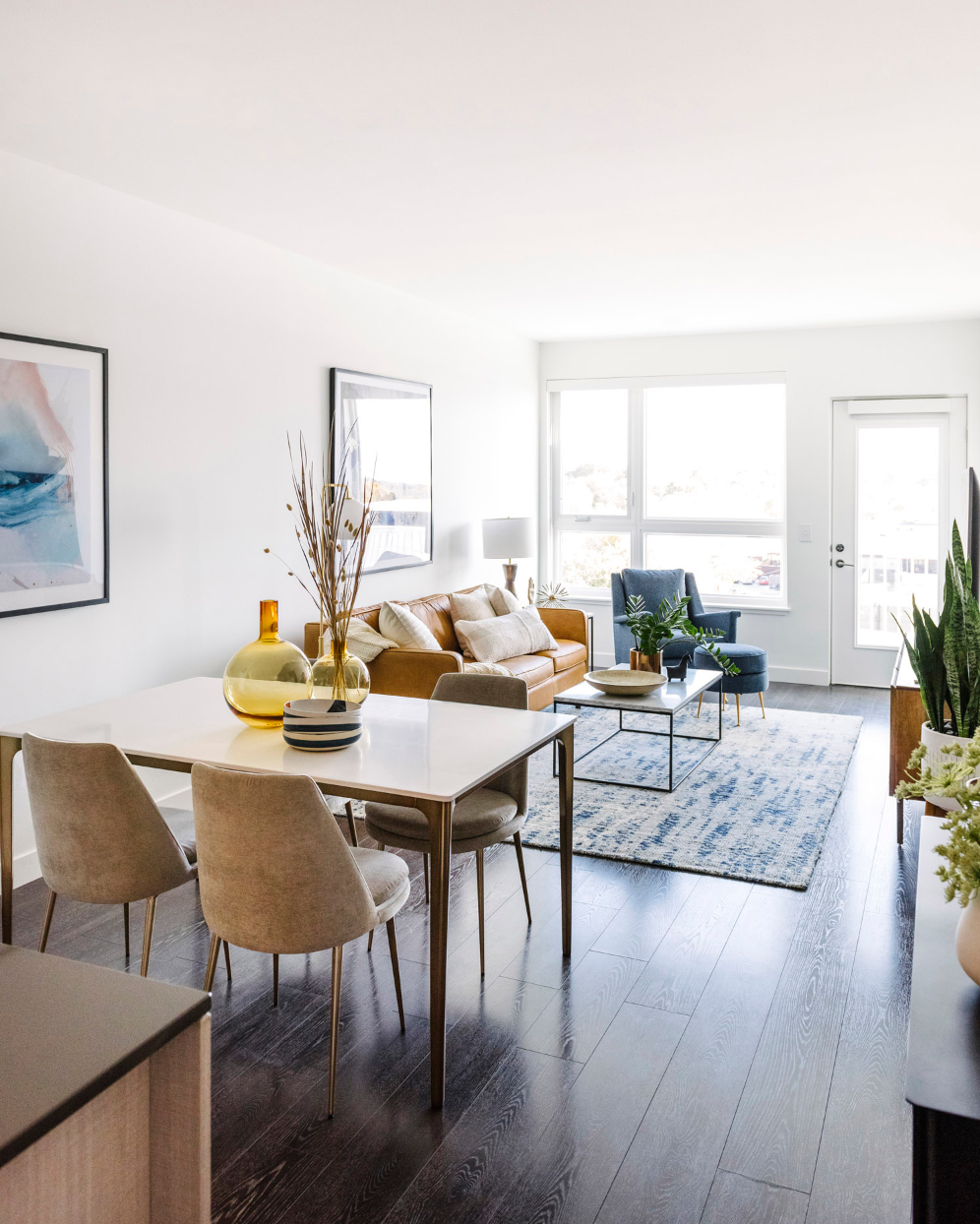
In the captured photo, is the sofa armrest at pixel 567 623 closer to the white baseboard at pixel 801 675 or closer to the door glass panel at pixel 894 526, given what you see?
the white baseboard at pixel 801 675

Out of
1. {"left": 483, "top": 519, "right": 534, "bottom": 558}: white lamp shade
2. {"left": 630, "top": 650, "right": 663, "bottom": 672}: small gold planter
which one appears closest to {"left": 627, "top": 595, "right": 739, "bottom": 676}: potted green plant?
{"left": 630, "top": 650, "right": 663, "bottom": 672}: small gold planter

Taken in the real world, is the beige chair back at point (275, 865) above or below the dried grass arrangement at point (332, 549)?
below

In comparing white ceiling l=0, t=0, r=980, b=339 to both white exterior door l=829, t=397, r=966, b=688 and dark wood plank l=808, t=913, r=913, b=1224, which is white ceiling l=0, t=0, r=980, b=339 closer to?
white exterior door l=829, t=397, r=966, b=688

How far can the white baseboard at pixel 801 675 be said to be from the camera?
7.58 metres

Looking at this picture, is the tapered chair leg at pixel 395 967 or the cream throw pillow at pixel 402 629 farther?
the cream throw pillow at pixel 402 629

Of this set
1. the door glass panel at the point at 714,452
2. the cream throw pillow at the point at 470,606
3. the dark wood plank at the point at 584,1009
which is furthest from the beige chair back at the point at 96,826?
the door glass panel at the point at 714,452

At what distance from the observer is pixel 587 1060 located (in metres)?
2.49

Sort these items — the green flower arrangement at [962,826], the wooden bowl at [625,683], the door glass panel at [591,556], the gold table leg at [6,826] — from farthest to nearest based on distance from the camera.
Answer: the door glass panel at [591,556], the wooden bowl at [625,683], the gold table leg at [6,826], the green flower arrangement at [962,826]

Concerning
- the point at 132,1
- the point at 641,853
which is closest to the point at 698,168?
the point at 132,1

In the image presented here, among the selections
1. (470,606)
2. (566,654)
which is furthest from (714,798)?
(470,606)

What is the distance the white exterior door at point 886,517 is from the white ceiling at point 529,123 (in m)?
2.07

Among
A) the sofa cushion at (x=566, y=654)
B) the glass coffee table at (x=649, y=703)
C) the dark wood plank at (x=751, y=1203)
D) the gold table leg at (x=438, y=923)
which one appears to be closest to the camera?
the dark wood plank at (x=751, y=1203)

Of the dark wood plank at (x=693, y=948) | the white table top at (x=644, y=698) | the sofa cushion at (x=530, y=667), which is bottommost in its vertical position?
the dark wood plank at (x=693, y=948)

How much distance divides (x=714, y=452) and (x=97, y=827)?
20.7 ft
